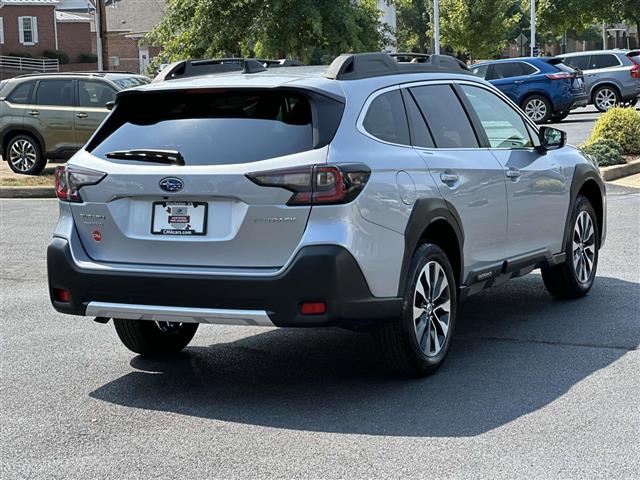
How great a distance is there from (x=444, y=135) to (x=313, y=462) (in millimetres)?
2636

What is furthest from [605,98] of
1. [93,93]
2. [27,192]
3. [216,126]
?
[216,126]

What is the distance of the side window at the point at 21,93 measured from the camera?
67.6 feet

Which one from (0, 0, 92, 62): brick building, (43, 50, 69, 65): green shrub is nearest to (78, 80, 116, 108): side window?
(0, 0, 92, 62): brick building

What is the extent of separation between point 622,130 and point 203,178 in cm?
1443

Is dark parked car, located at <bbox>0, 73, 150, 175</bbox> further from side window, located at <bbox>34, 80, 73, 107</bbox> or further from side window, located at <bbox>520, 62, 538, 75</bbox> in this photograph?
side window, located at <bbox>520, 62, 538, 75</bbox>

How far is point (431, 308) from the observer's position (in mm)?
6711

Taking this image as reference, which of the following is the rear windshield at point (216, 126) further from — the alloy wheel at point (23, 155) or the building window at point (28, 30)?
the building window at point (28, 30)

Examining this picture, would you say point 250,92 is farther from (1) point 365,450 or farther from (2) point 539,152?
(2) point 539,152

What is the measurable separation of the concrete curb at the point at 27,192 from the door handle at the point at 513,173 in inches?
476

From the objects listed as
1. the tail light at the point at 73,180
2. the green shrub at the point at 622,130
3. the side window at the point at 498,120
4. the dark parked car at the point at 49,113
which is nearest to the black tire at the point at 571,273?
the side window at the point at 498,120

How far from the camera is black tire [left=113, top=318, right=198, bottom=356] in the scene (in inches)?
283

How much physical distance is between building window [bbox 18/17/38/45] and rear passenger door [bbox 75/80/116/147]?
204 ft

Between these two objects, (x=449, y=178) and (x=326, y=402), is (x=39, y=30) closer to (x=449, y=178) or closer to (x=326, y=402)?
(x=449, y=178)

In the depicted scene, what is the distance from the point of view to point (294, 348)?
764 centimetres
